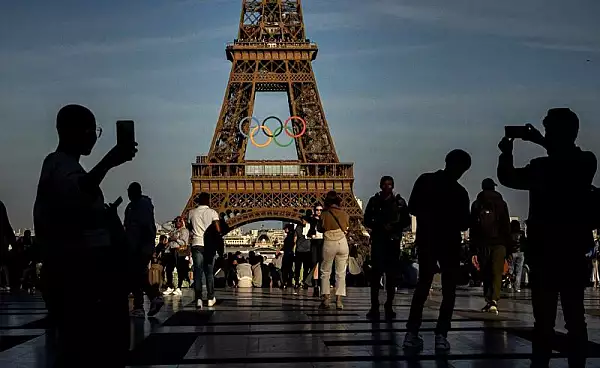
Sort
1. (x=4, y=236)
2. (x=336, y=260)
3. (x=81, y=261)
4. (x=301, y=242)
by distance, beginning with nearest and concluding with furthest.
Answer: (x=81, y=261) < (x=4, y=236) < (x=336, y=260) < (x=301, y=242)

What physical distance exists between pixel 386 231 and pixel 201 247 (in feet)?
12.6

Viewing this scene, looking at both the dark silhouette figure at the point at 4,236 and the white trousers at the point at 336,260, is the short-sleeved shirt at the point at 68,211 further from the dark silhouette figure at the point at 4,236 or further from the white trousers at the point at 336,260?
the white trousers at the point at 336,260

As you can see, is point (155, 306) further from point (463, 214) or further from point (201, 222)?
point (463, 214)

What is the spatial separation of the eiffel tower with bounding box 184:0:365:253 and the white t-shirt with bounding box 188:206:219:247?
160ft

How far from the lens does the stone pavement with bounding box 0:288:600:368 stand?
745 centimetres

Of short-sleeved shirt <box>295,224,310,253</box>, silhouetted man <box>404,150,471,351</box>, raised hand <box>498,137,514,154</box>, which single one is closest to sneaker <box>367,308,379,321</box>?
silhouetted man <box>404,150,471,351</box>

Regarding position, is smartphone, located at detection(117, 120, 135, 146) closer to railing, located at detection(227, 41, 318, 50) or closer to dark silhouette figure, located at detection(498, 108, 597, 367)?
dark silhouette figure, located at detection(498, 108, 597, 367)

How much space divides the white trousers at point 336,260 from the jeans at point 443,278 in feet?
15.6

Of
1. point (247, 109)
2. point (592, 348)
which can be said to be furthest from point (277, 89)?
point (592, 348)

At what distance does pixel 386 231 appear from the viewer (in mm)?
11906

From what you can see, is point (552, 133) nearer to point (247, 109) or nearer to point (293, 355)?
point (293, 355)

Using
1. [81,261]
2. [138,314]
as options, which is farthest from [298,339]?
[81,261]

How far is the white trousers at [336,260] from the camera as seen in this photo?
1329 centimetres

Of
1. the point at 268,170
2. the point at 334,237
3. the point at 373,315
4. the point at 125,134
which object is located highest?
the point at 268,170
